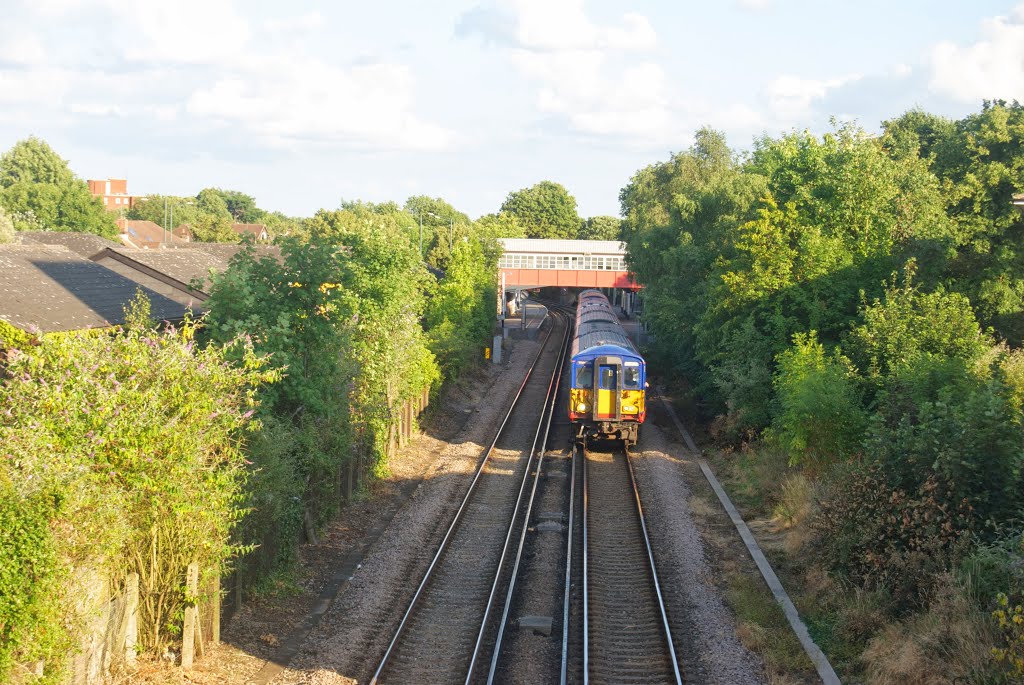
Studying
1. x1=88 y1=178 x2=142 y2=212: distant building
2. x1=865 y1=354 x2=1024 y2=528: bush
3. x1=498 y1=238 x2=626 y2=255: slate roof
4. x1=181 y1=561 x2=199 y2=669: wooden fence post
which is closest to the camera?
x1=181 y1=561 x2=199 y2=669: wooden fence post

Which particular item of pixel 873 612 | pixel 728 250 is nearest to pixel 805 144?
pixel 728 250

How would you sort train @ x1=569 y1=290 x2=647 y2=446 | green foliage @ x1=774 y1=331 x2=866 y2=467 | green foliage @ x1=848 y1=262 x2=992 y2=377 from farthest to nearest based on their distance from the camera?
train @ x1=569 y1=290 x2=647 y2=446 → green foliage @ x1=848 y1=262 x2=992 y2=377 → green foliage @ x1=774 y1=331 x2=866 y2=467

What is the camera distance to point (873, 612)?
12719 mm

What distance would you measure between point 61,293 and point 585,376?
13.4 meters

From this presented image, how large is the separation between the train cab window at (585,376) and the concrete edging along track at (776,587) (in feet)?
12.3

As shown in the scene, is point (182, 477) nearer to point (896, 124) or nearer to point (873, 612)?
point (873, 612)

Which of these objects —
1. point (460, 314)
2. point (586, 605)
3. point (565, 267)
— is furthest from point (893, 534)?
point (565, 267)

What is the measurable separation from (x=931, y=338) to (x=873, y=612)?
30.6 ft

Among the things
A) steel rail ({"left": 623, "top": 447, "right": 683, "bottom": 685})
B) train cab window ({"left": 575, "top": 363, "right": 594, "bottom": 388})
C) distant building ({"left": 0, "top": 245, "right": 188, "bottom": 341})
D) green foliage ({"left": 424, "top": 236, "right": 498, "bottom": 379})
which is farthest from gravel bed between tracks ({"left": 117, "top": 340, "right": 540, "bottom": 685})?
green foliage ({"left": 424, "top": 236, "right": 498, "bottom": 379})

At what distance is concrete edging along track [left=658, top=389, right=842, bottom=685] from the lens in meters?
11.9

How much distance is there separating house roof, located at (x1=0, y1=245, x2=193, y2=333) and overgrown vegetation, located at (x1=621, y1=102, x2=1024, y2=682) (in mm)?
14681

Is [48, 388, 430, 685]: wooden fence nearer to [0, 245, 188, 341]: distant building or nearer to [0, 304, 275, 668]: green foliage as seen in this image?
[0, 304, 275, 668]: green foliage

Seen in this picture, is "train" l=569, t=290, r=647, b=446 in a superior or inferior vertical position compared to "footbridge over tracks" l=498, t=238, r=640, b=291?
inferior

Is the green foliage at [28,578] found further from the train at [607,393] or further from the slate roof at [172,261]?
the slate roof at [172,261]
